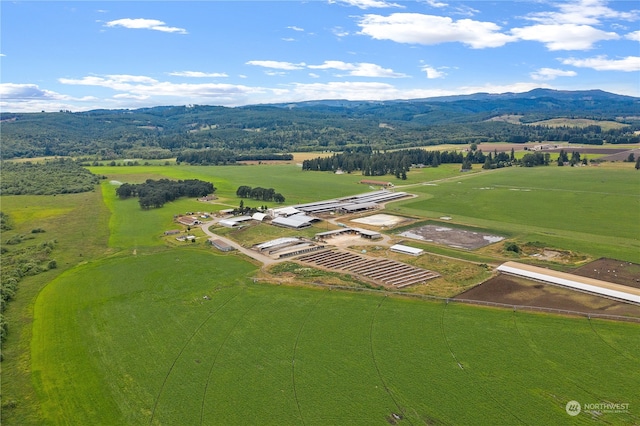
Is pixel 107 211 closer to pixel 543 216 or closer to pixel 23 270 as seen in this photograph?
pixel 23 270

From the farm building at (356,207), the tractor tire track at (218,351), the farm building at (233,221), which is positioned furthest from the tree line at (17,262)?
the farm building at (356,207)

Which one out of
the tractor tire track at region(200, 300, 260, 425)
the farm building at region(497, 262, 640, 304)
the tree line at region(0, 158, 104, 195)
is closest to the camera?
the tractor tire track at region(200, 300, 260, 425)

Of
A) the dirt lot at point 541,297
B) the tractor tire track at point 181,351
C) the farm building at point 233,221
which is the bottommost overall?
the tractor tire track at point 181,351

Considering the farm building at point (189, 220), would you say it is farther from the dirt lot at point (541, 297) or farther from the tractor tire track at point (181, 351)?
the dirt lot at point (541, 297)

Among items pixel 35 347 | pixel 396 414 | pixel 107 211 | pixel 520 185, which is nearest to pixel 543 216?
pixel 520 185

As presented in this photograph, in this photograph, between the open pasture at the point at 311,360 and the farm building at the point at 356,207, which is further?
the farm building at the point at 356,207

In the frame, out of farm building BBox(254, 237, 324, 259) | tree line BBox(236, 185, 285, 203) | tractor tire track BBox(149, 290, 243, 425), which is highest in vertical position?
tree line BBox(236, 185, 285, 203)

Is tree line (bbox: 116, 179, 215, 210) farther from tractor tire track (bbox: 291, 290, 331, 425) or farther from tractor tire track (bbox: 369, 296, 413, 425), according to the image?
tractor tire track (bbox: 369, 296, 413, 425)

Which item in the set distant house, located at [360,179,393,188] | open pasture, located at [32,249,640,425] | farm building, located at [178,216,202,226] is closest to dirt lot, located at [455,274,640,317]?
open pasture, located at [32,249,640,425]
